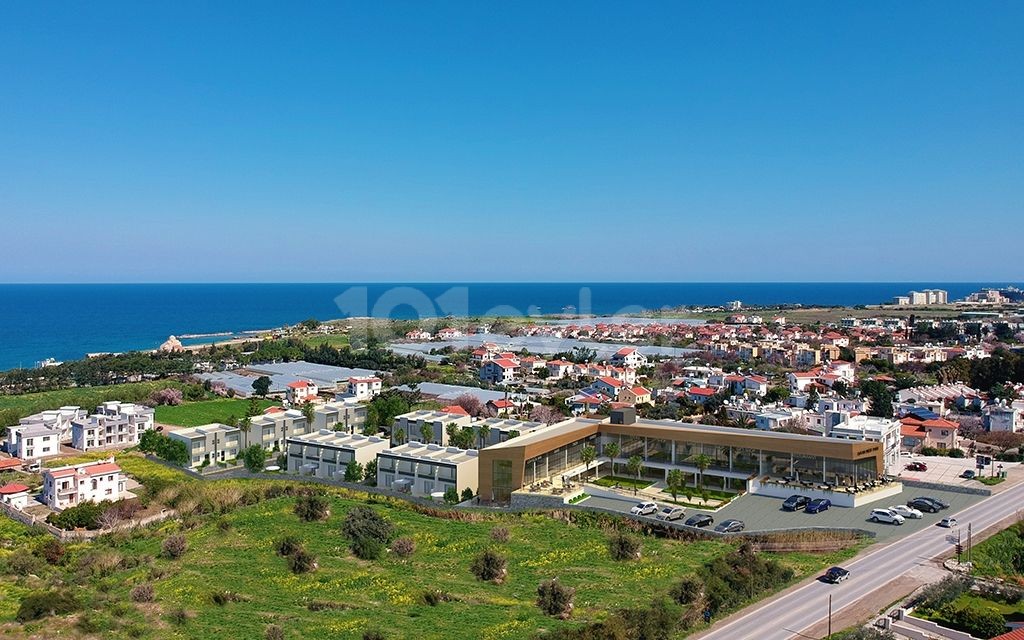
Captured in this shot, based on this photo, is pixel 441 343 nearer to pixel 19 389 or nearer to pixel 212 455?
pixel 19 389

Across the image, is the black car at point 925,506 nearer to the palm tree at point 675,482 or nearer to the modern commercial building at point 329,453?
the palm tree at point 675,482

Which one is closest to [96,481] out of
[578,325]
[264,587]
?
[264,587]

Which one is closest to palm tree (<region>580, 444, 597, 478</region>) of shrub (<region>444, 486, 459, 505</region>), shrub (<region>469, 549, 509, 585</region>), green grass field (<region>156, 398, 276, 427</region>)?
shrub (<region>444, 486, 459, 505</region>)

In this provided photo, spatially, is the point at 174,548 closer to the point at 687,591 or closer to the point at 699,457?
the point at 687,591

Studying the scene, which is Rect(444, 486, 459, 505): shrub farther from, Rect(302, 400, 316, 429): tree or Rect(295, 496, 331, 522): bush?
Rect(302, 400, 316, 429): tree

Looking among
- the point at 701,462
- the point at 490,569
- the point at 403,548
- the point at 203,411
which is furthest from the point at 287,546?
the point at 203,411
